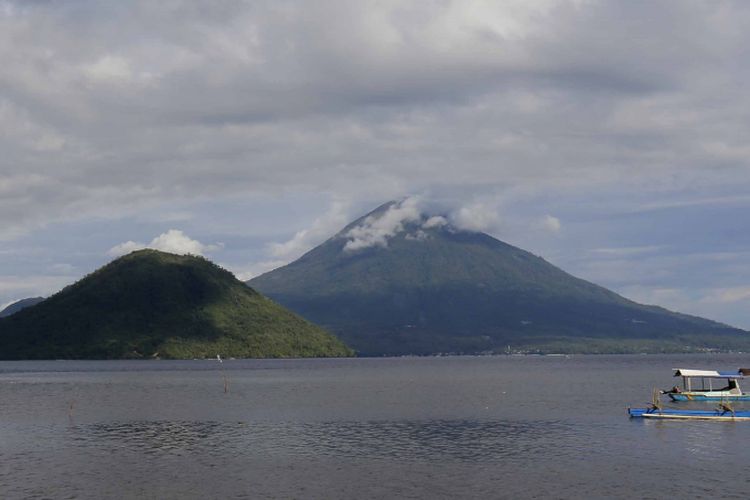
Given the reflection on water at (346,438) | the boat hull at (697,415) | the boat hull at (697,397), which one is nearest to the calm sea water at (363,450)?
the reflection on water at (346,438)

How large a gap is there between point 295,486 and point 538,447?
28947mm

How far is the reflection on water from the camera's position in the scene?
79.2 m

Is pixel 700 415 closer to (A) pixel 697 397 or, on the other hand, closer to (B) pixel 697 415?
(B) pixel 697 415

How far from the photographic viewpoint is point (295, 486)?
63.2 meters

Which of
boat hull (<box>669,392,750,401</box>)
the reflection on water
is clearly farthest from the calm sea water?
boat hull (<box>669,392,750,401</box>)

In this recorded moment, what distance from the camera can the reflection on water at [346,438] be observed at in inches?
3118

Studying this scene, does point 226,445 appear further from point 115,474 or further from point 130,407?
point 130,407

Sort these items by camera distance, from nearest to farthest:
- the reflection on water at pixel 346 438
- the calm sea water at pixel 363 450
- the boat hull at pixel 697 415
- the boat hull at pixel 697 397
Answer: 1. the calm sea water at pixel 363 450
2. the reflection on water at pixel 346 438
3. the boat hull at pixel 697 415
4. the boat hull at pixel 697 397

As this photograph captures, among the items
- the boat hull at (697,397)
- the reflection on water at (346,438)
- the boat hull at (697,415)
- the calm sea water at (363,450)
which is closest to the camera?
the calm sea water at (363,450)

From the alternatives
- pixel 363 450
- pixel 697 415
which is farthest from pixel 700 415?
pixel 363 450

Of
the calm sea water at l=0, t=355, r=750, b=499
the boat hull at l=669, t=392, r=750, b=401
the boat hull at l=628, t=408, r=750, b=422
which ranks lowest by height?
the calm sea water at l=0, t=355, r=750, b=499

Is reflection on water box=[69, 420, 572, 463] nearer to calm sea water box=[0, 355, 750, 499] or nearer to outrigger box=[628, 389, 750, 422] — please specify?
calm sea water box=[0, 355, 750, 499]

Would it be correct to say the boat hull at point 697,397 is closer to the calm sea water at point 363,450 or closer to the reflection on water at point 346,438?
the calm sea water at point 363,450

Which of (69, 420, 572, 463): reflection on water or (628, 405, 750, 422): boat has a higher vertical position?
(628, 405, 750, 422): boat
